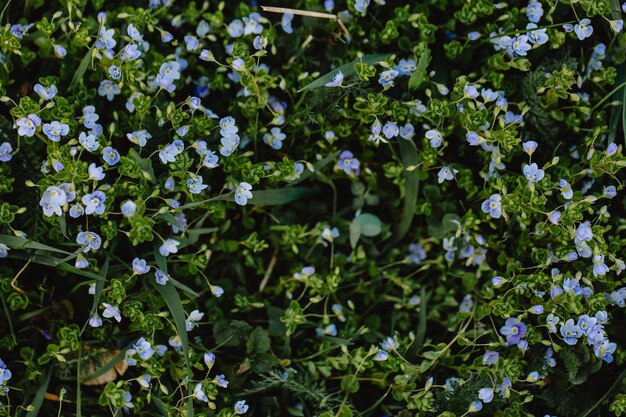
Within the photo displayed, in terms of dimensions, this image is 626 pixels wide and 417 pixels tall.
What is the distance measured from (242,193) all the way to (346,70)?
1.81 ft

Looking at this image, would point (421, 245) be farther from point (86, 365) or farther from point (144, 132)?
point (86, 365)

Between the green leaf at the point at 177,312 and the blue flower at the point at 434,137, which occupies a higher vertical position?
the blue flower at the point at 434,137

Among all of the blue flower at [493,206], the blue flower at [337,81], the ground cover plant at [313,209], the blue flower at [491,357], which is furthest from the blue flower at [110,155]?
the blue flower at [491,357]

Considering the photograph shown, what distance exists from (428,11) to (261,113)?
68 cm

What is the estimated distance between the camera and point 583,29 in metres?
2.24

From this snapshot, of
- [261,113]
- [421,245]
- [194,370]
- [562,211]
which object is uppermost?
[261,113]

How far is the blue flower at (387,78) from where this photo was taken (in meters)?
2.18

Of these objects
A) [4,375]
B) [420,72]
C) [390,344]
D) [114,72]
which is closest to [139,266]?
[4,375]

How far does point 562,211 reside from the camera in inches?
88.0

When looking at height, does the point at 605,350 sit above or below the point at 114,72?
below

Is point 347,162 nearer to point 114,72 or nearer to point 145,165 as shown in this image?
point 145,165

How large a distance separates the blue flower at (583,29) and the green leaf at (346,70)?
0.61 metres

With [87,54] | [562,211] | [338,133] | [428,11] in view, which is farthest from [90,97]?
[562,211]

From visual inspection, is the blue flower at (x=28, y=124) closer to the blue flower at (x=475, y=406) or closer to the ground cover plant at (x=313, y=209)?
the ground cover plant at (x=313, y=209)
